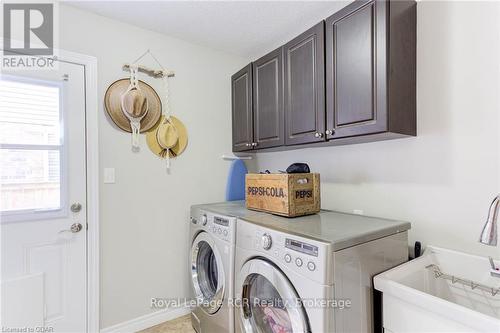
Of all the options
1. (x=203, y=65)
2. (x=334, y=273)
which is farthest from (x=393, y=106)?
(x=203, y=65)

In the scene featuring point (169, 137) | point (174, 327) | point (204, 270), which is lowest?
point (174, 327)

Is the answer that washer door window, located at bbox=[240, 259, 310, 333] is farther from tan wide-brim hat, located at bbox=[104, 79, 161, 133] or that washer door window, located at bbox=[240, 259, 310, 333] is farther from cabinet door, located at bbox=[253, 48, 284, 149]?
tan wide-brim hat, located at bbox=[104, 79, 161, 133]

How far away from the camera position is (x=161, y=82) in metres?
2.18

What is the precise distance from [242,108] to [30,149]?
1.59m

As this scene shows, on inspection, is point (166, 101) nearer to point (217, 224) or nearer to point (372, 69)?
point (217, 224)

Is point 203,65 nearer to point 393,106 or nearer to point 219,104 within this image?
point 219,104

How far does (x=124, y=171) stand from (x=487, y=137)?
2295mm

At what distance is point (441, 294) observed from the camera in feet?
4.42

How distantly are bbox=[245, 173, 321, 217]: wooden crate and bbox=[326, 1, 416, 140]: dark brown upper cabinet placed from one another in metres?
0.34

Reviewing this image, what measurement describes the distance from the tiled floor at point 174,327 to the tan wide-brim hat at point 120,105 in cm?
161

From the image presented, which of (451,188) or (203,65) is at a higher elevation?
(203,65)

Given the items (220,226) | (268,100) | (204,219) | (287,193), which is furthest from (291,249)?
(268,100)

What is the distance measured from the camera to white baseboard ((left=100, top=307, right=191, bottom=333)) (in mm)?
1947

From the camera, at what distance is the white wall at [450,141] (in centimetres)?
124
